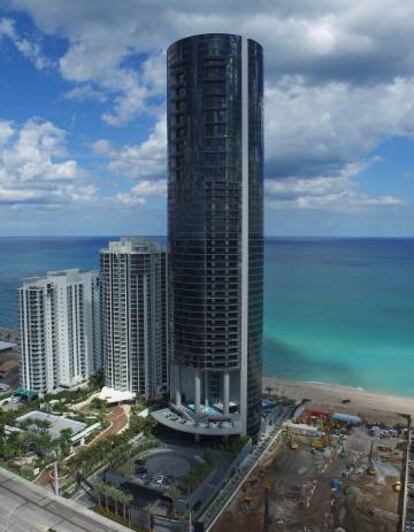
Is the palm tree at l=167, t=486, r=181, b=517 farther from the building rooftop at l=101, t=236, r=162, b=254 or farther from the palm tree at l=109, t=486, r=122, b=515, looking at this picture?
the building rooftop at l=101, t=236, r=162, b=254

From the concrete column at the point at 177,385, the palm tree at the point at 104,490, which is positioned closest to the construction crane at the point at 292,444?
the concrete column at the point at 177,385

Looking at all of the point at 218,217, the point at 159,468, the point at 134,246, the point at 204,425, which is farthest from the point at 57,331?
the point at 218,217

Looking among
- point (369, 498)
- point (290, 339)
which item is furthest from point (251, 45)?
point (290, 339)

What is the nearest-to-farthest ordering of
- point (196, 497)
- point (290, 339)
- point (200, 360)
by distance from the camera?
point (196, 497), point (200, 360), point (290, 339)

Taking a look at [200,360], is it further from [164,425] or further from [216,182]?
[216,182]

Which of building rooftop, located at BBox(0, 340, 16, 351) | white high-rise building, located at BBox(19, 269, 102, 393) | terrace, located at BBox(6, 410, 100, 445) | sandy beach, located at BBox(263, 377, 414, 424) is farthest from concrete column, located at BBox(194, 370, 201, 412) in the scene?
building rooftop, located at BBox(0, 340, 16, 351)

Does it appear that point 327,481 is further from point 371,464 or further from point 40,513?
point 40,513

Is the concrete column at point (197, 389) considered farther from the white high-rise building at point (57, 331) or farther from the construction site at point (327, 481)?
the white high-rise building at point (57, 331)
